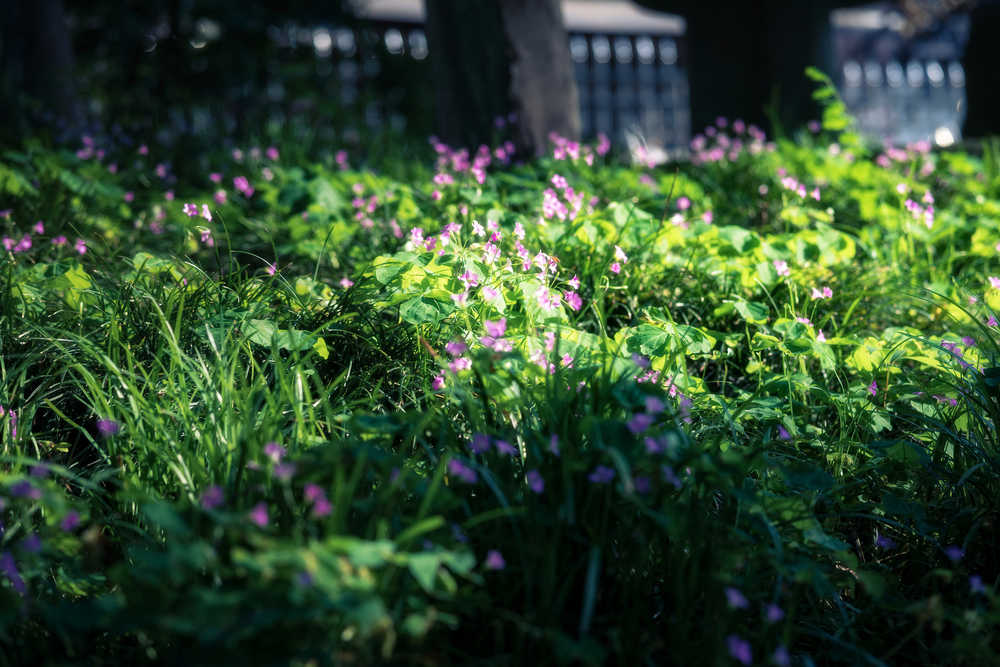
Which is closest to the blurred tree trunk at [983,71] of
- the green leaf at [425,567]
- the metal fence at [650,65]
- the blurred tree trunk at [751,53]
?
the blurred tree trunk at [751,53]

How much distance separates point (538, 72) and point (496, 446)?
3.48m

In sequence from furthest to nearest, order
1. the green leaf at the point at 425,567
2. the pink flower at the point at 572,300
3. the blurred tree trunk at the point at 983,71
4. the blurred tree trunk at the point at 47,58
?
1. the blurred tree trunk at the point at 983,71
2. the blurred tree trunk at the point at 47,58
3. the pink flower at the point at 572,300
4. the green leaf at the point at 425,567

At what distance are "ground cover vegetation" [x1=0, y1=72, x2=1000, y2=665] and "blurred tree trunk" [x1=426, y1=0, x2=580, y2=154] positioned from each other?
1.38m

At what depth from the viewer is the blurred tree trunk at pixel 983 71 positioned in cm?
746

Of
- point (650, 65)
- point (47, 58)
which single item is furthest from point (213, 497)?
point (650, 65)

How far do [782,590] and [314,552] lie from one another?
79 cm

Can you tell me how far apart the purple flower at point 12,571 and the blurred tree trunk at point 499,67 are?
11.7 feet

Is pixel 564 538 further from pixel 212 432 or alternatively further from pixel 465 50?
pixel 465 50

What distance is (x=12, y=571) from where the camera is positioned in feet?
4.00

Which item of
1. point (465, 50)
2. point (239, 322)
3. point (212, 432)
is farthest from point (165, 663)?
point (465, 50)

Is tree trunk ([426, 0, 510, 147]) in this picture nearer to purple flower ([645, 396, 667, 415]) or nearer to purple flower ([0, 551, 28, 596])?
purple flower ([645, 396, 667, 415])

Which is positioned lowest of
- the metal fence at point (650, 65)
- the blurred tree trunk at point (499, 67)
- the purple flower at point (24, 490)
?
the metal fence at point (650, 65)

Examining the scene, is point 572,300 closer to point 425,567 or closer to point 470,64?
point 425,567

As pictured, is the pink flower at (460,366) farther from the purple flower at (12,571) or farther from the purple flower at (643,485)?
the purple flower at (12,571)
